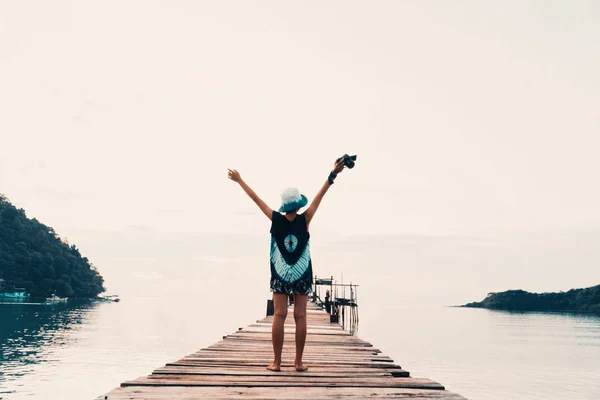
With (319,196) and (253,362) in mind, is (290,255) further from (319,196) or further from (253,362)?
(253,362)

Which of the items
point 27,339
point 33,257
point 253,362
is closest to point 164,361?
point 27,339

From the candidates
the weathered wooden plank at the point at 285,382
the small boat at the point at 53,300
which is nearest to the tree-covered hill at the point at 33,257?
the small boat at the point at 53,300

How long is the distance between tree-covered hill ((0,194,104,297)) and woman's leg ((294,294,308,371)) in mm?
147897

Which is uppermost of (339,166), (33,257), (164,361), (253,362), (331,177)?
(33,257)

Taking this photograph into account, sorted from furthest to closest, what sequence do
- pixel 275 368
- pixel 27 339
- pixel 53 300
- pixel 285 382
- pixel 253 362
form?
pixel 53 300 → pixel 27 339 → pixel 253 362 → pixel 275 368 → pixel 285 382

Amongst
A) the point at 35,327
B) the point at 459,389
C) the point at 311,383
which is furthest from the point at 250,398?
the point at 35,327

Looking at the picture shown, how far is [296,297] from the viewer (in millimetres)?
5770

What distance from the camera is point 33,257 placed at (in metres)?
136

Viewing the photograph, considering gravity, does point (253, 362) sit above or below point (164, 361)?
above

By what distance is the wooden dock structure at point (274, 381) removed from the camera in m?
4.27

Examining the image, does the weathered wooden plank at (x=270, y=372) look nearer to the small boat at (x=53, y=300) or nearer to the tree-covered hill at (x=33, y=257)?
the tree-covered hill at (x=33, y=257)

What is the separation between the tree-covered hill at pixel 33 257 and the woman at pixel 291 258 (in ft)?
485

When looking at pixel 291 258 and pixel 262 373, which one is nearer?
pixel 262 373

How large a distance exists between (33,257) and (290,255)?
151m
